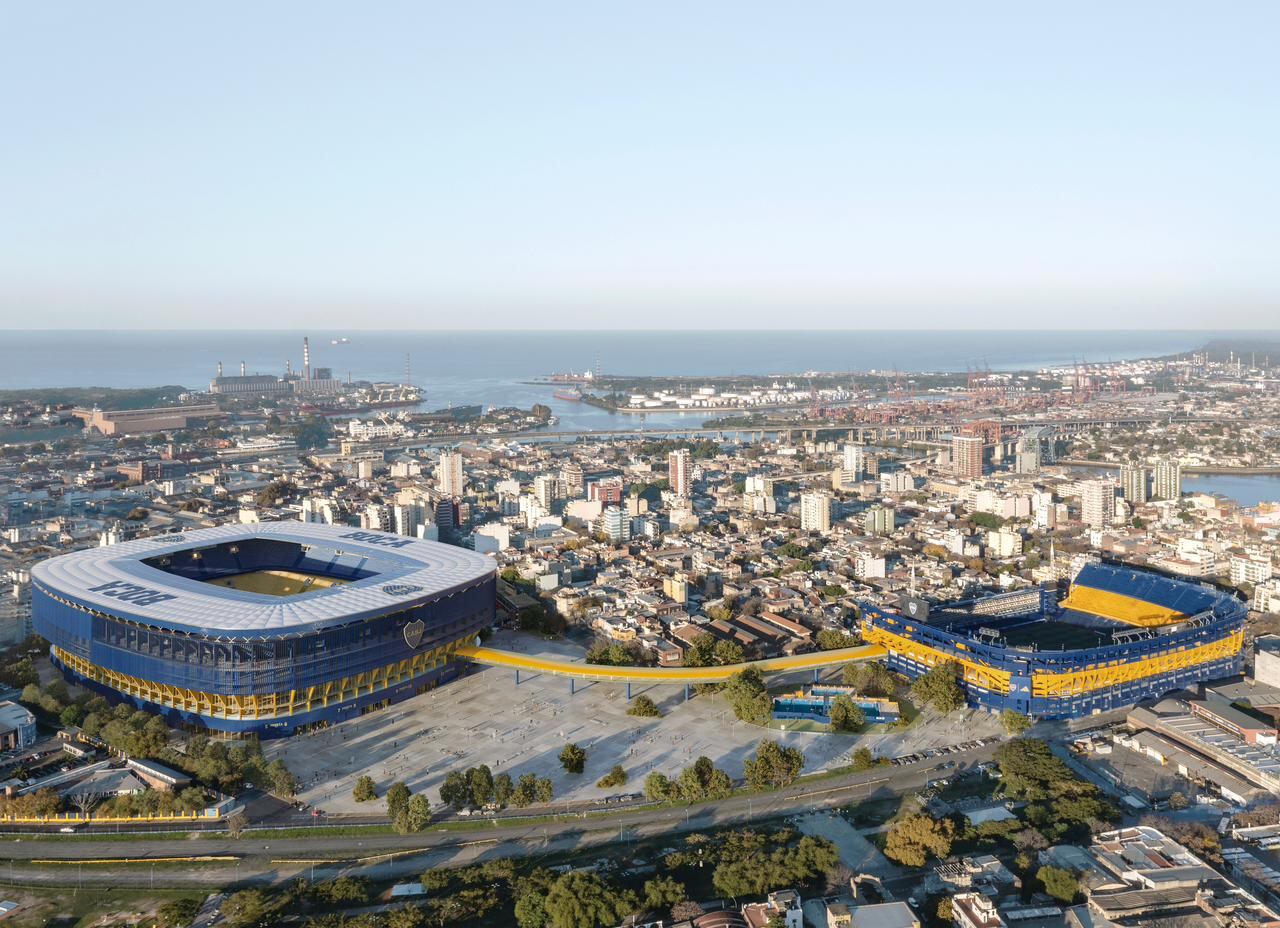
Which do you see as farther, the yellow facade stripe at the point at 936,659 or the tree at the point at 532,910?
the yellow facade stripe at the point at 936,659

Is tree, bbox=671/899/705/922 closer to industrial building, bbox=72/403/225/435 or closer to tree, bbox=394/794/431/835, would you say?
tree, bbox=394/794/431/835

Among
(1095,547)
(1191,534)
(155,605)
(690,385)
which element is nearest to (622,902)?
(155,605)

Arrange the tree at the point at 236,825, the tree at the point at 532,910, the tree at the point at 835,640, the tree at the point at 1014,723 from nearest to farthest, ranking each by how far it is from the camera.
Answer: the tree at the point at 532,910, the tree at the point at 236,825, the tree at the point at 1014,723, the tree at the point at 835,640

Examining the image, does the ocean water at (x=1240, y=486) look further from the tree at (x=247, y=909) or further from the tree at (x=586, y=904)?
the tree at (x=247, y=909)

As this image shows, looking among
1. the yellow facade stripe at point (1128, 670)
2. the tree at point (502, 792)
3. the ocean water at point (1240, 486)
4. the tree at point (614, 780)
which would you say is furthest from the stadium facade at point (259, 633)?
the ocean water at point (1240, 486)

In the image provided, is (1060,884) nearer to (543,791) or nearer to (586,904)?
(586,904)

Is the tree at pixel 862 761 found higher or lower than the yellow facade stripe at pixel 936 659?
lower

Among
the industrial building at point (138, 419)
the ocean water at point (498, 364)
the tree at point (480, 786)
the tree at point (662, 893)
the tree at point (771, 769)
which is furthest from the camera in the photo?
the ocean water at point (498, 364)

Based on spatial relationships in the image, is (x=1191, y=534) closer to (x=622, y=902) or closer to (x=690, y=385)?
(x=622, y=902)
